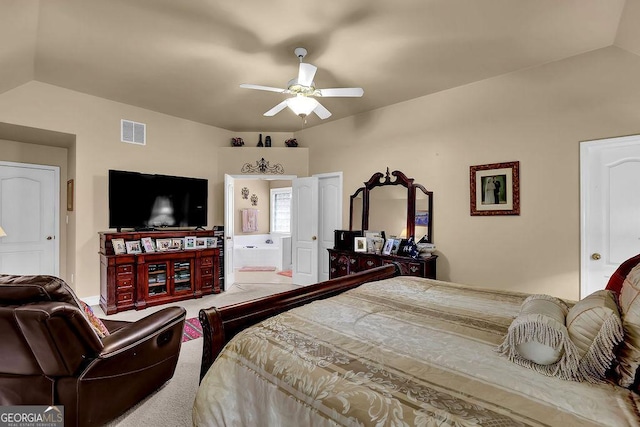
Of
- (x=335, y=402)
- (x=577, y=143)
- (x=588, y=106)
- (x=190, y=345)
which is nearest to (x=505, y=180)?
(x=577, y=143)

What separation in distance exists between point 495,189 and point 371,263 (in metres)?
1.81

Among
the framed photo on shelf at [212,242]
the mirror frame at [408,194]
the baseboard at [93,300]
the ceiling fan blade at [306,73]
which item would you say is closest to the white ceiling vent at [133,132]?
the framed photo on shelf at [212,242]

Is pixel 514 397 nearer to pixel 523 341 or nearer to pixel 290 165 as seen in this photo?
pixel 523 341

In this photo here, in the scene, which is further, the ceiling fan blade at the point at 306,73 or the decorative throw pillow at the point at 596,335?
the ceiling fan blade at the point at 306,73

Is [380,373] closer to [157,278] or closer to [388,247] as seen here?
[388,247]

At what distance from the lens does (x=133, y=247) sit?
14.1 ft

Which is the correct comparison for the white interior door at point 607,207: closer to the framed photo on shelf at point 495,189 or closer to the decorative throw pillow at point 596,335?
the framed photo on shelf at point 495,189

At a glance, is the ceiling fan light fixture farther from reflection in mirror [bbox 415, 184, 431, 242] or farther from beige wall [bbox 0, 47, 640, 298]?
reflection in mirror [bbox 415, 184, 431, 242]

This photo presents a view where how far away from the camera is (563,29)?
2676 mm

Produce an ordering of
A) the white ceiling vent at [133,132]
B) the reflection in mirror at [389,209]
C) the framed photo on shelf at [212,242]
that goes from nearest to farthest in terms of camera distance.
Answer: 1. the reflection in mirror at [389,209]
2. the white ceiling vent at [133,132]
3. the framed photo on shelf at [212,242]

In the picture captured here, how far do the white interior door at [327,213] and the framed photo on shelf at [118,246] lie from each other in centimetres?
299

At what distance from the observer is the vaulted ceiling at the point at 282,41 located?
2422mm

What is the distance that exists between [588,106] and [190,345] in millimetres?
4603

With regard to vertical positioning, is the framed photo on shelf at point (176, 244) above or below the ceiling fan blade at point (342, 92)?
below
